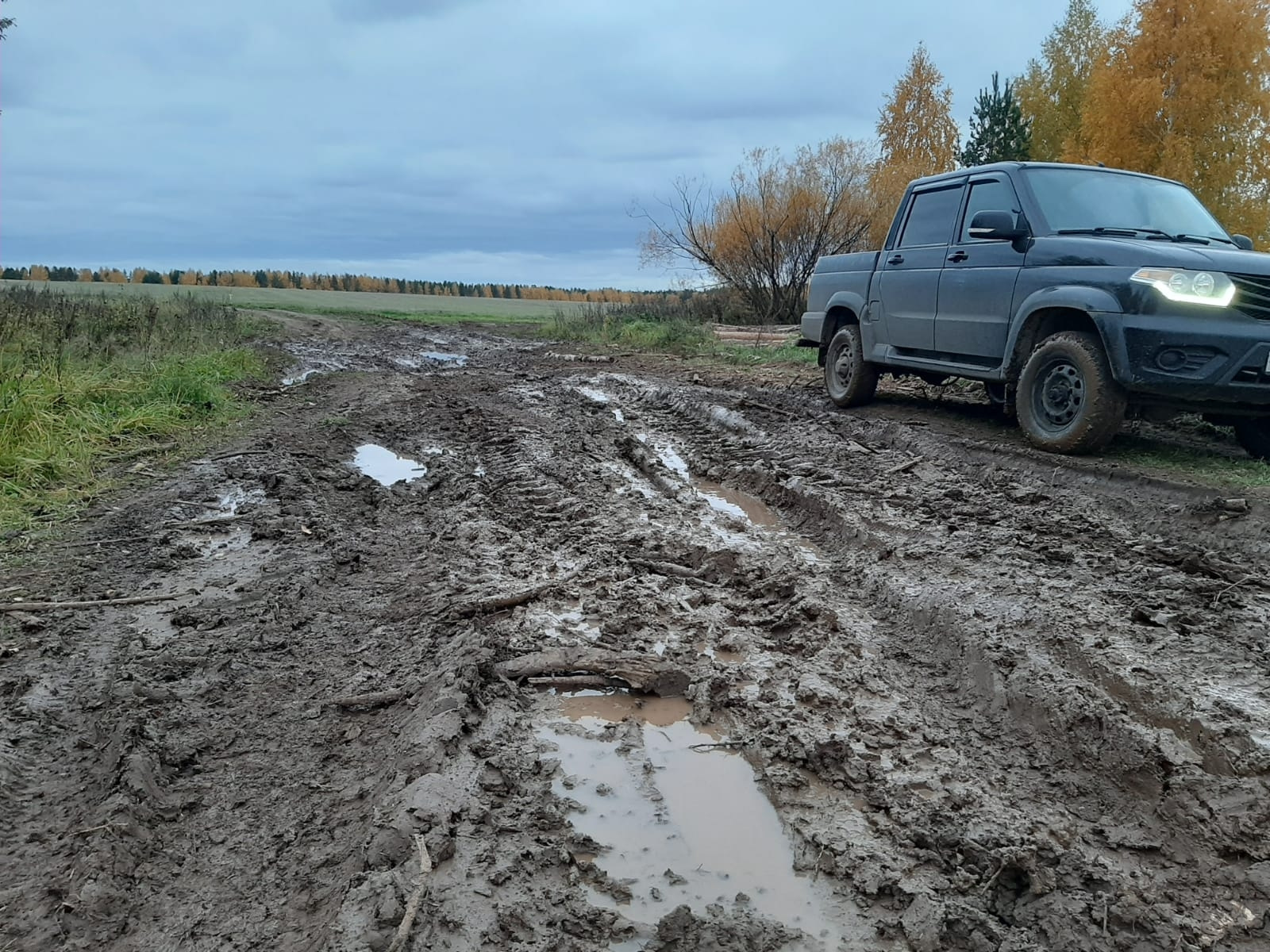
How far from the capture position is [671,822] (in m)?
2.79

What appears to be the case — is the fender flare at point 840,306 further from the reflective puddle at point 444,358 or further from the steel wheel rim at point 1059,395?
the reflective puddle at point 444,358

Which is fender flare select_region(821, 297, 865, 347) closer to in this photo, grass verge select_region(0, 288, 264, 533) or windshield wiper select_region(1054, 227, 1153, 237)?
windshield wiper select_region(1054, 227, 1153, 237)

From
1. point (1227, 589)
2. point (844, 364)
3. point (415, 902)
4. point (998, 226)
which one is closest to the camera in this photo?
point (415, 902)

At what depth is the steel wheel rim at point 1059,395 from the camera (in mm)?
6457

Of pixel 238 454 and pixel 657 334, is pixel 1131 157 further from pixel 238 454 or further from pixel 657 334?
pixel 238 454

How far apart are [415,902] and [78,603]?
3.05 meters

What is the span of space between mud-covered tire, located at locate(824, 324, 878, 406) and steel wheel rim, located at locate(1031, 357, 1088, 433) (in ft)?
8.22

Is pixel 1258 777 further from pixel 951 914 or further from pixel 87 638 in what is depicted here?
pixel 87 638

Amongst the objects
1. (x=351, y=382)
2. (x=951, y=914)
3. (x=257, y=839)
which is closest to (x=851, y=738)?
(x=951, y=914)

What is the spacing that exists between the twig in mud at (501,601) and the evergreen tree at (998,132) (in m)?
29.0

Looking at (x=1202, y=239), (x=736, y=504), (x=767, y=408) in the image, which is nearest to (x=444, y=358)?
(x=767, y=408)

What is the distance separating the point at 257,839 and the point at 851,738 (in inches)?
78.8

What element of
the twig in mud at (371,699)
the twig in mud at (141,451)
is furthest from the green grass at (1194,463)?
the twig in mud at (141,451)

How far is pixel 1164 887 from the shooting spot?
240 centimetres
